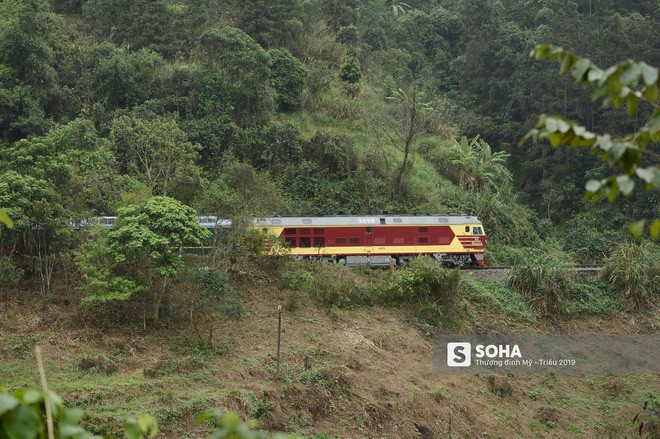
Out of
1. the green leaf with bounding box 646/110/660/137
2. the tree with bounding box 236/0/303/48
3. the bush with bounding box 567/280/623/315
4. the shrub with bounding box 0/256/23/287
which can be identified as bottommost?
the bush with bounding box 567/280/623/315

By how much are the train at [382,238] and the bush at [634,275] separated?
367cm

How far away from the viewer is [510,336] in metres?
19.1

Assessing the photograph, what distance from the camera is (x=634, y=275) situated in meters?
20.7

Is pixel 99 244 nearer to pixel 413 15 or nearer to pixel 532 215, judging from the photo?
pixel 532 215

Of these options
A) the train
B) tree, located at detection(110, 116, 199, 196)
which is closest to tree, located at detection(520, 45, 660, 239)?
tree, located at detection(110, 116, 199, 196)

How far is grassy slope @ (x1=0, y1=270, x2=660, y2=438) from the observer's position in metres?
13.1

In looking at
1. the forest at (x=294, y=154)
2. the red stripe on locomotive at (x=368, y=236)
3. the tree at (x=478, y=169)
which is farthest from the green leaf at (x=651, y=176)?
the tree at (x=478, y=169)

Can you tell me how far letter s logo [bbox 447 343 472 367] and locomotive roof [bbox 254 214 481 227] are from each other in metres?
4.73

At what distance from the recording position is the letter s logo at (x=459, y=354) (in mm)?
17578

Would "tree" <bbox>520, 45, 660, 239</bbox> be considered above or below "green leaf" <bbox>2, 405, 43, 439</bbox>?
above

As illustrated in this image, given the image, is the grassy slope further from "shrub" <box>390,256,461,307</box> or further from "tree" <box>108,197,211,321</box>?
"tree" <box>108,197,211,321</box>

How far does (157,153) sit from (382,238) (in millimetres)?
6622

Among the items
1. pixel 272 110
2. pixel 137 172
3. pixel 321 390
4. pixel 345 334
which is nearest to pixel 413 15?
pixel 272 110

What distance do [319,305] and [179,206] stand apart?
4.44m
